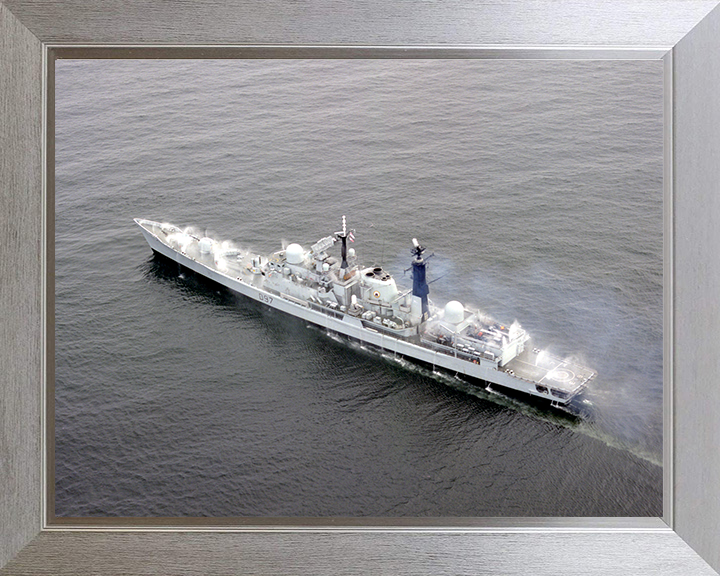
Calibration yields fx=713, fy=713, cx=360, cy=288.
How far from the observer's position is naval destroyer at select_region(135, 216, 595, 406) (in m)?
4.48

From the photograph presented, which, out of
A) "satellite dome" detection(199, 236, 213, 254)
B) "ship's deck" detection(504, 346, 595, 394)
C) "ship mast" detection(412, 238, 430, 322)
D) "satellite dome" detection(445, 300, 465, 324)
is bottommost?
"ship's deck" detection(504, 346, 595, 394)

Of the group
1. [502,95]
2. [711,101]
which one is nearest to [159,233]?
[502,95]

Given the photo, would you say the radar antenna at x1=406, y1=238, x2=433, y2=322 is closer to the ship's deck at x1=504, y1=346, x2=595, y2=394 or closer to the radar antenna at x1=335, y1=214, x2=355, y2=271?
the radar antenna at x1=335, y1=214, x2=355, y2=271

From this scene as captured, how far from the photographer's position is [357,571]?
3.80 meters

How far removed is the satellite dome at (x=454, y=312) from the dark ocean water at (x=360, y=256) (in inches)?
2.3

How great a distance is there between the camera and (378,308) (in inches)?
209

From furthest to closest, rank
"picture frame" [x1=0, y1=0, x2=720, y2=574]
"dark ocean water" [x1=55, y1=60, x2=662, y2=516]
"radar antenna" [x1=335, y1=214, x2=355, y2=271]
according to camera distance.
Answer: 1. "radar antenna" [x1=335, y1=214, x2=355, y2=271]
2. "dark ocean water" [x1=55, y1=60, x2=662, y2=516]
3. "picture frame" [x1=0, y1=0, x2=720, y2=574]

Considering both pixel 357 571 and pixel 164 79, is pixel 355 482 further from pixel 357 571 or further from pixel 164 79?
pixel 164 79

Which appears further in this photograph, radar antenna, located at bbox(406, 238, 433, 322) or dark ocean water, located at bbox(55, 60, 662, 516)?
radar antenna, located at bbox(406, 238, 433, 322)

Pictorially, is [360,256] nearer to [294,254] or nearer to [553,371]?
[294,254]

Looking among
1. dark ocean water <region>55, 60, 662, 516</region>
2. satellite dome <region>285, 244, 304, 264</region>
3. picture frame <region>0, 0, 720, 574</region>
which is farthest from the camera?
satellite dome <region>285, 244, 304, 264</region>

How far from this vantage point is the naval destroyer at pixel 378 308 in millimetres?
4477

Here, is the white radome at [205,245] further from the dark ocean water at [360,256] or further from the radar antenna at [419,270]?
the radar antenna at [419,270]

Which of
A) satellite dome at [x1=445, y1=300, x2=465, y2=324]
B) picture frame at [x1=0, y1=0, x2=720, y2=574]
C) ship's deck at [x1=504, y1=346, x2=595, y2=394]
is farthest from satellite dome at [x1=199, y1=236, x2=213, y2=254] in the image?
ship's deck at [x1=504, y1=346, x2=595, y2=394]
